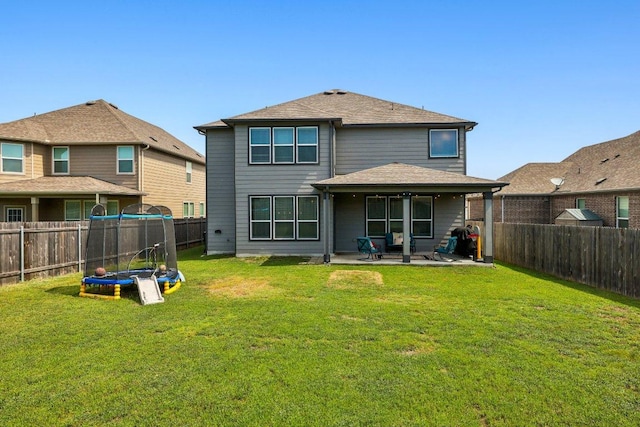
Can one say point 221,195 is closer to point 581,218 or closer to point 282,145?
point 282,145

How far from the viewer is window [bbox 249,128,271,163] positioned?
14.4 m

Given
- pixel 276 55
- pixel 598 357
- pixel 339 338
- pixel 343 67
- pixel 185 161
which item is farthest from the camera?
pixel 185 161

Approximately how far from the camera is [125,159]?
18.3 metres

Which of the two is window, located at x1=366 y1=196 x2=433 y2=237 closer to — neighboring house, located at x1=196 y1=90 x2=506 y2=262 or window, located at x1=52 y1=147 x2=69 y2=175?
neighboring house, located at x1=196 y1=90 x2=506 y2=262

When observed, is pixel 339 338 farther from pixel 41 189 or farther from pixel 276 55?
pixel 41 189

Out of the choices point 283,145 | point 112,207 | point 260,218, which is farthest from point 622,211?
point 112,207

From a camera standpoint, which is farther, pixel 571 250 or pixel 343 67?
pixel 343 67

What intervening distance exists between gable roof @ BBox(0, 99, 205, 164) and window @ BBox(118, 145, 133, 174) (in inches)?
18.0

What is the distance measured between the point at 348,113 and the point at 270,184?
5.07 meters

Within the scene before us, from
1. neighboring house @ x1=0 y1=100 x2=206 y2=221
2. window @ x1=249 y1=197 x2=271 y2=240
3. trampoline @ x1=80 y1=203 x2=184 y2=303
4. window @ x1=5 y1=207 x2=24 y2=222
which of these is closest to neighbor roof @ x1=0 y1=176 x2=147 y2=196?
neighboring house @ x1=0 y1=100 x2=206 y2=221

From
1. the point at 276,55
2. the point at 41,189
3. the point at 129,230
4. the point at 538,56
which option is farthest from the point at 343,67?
the point at 41,189

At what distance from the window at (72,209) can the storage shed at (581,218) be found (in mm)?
25533

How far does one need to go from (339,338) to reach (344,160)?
11.1 m

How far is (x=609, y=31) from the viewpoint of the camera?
472 inches
